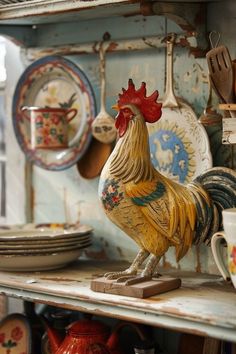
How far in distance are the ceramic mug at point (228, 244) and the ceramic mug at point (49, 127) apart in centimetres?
64

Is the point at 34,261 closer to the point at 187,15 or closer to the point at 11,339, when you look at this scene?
the point at 11,339

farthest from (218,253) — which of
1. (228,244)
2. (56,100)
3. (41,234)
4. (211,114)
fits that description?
(56,100)

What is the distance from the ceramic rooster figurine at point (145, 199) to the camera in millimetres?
1606

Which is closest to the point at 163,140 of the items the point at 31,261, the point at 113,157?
the point at 113,157

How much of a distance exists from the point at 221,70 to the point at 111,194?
0.35 m

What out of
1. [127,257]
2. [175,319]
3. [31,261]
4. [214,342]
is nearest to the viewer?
[175,319]

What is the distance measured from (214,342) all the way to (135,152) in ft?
1.55

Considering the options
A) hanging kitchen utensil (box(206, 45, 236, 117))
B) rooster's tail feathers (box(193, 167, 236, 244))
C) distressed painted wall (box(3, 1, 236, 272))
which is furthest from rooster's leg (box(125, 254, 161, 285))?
hanging kitchen utensil (box(206, 45, 236, 117))

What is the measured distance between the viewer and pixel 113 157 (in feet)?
5.35

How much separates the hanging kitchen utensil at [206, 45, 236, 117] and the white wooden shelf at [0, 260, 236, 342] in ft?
1.29

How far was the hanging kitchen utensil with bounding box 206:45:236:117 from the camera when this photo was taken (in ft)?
5.13

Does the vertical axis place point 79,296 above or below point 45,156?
below

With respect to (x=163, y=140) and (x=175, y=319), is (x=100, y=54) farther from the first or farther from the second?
(x=175, y=319)

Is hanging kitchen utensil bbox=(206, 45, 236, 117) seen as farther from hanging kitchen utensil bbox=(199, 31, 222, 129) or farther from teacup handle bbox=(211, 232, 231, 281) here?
teacup handle bbox=(211, 232, 231, 281)
